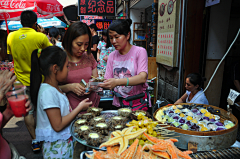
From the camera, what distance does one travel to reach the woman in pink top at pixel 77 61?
2.09 m

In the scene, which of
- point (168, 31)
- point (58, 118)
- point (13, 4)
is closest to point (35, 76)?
point (58, 118)

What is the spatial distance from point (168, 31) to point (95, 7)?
12.0 feet

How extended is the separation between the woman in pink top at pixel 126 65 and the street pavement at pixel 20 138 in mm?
2351

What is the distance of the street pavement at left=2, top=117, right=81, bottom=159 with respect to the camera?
3393mm

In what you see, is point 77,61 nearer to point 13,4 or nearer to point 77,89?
point 77,89

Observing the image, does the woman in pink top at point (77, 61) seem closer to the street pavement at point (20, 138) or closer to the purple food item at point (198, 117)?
the purple food item at point (198, 117)

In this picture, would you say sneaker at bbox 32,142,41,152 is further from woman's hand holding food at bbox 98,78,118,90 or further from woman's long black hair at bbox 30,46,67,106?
woman's hand holding food at bbox 98,78,118,90

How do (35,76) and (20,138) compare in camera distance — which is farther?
(20,138)

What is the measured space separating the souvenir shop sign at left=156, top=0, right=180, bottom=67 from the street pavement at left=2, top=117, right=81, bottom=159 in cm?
377

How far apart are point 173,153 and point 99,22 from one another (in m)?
8.15

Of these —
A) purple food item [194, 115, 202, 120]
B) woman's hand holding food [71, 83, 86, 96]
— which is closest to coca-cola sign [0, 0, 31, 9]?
woman's hand holding food [71, 83, 86, 96]

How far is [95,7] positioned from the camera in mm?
6738

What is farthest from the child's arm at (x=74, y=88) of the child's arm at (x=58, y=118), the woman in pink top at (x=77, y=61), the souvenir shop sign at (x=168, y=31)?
the souvenir shop sign at (x=168, y=31)

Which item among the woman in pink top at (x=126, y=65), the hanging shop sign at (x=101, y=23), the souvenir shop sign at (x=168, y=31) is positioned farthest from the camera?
the hanging shop sign at (x=101, y=23)
